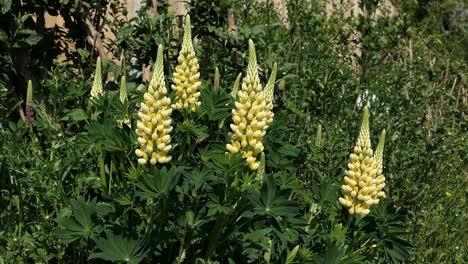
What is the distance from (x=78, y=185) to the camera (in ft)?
9.84

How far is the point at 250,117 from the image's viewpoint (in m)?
2.67

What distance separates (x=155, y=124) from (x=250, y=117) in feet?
1.14

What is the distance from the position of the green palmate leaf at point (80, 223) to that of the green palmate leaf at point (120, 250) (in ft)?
0.24

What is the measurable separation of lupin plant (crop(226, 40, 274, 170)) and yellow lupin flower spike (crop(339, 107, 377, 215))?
0.41 meters

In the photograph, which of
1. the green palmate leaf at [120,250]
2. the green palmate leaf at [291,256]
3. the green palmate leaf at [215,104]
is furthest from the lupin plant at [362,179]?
the green palmate leaf at [120,250]

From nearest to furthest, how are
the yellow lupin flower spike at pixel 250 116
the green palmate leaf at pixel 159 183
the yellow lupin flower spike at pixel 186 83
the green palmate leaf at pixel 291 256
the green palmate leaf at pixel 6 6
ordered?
1. the green palmate leaf at pixel 159 183
2. the yellow lupin flower spike at pixel 250 116
3. the green palmate leaf at pixel 291 256
4. the yellow lupin flower spike at pixel 186 83
5. the green palmate leaf at pixel 6 6

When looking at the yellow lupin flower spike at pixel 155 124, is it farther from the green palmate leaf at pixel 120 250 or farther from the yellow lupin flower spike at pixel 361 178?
the yellow lupin flower spike at pixel 361 178

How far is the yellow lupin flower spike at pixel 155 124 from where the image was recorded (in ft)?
8.63

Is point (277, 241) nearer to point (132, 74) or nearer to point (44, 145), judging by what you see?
point (44, 145)

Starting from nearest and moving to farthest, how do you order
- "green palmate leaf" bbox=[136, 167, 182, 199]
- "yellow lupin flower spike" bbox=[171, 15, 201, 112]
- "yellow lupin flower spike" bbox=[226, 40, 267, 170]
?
"green palmate leaf" bbox=[136, 167, 182, 199]
"yellow lupin flower spike" bbox=[226, 40, 267, 170]
"yellow lupin flower spike" bbox=[171, 15, 201, 112]

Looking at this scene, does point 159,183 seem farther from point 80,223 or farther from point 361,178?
point 361,178

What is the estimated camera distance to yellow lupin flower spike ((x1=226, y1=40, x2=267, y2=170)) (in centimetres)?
267

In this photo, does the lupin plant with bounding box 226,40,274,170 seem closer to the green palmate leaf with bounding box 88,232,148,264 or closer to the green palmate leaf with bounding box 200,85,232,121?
the green palmate leaf with bounding box 200,85,232,121

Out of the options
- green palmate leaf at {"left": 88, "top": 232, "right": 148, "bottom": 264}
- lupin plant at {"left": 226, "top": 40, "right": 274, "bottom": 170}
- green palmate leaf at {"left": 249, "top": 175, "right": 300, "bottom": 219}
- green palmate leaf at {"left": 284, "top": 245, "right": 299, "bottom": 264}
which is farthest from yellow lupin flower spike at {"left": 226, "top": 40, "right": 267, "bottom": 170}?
green palmate leaf at {"left": 88, "top": 232, "right": 148, "bottom": 264}
